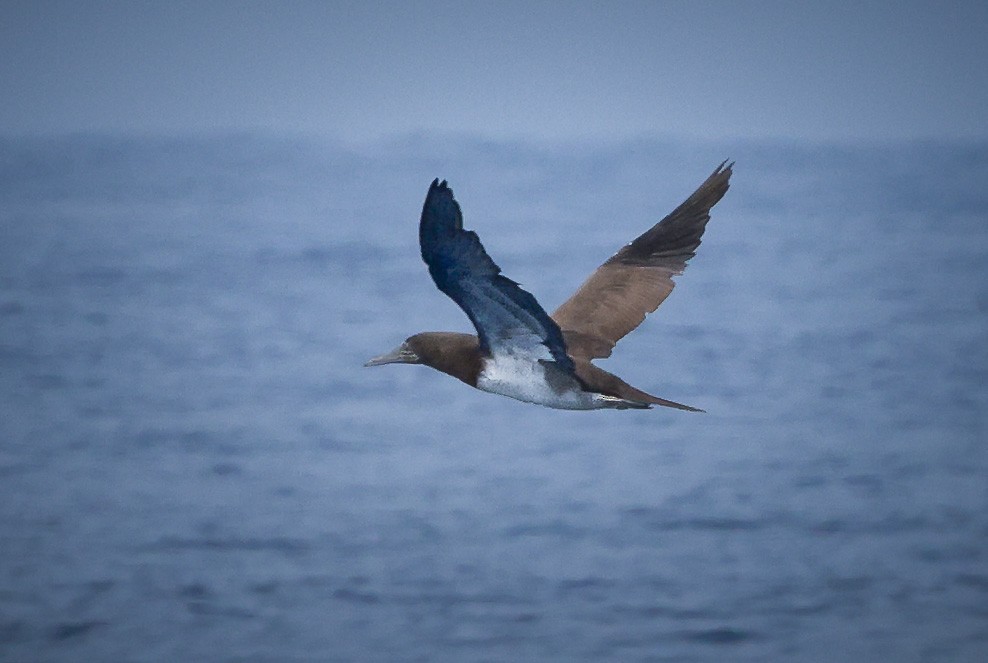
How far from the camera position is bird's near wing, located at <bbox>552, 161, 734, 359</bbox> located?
1006cm

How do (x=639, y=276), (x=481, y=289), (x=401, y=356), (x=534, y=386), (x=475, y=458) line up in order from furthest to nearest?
(x=475, y=458) → (x=639, y=276) → (x=401, y=356) → (x=534, y=386) → (x=481, y=289)

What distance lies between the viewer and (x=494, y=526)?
16406 millimetres

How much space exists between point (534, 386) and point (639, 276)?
5.29 ft

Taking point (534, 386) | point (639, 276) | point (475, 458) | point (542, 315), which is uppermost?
point (639, 276)

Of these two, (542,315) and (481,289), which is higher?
(481,289)

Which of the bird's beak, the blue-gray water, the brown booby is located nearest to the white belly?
the brown booby

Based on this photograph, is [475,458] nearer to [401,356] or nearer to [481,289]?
[401,356]

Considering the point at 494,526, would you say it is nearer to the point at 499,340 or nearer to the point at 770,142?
the point at 499,340

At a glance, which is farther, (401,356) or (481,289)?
(401,356)

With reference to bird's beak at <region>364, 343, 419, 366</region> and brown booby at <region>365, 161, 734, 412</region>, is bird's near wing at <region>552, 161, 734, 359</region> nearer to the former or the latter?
brown booby at <region>365, 161, 734, 412</region>

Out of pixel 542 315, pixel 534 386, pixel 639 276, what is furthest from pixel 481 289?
pixel 639 276

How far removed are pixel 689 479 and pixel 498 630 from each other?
427cm

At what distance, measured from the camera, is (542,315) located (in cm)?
837

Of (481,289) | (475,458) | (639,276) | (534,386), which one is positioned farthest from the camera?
(475,458)
